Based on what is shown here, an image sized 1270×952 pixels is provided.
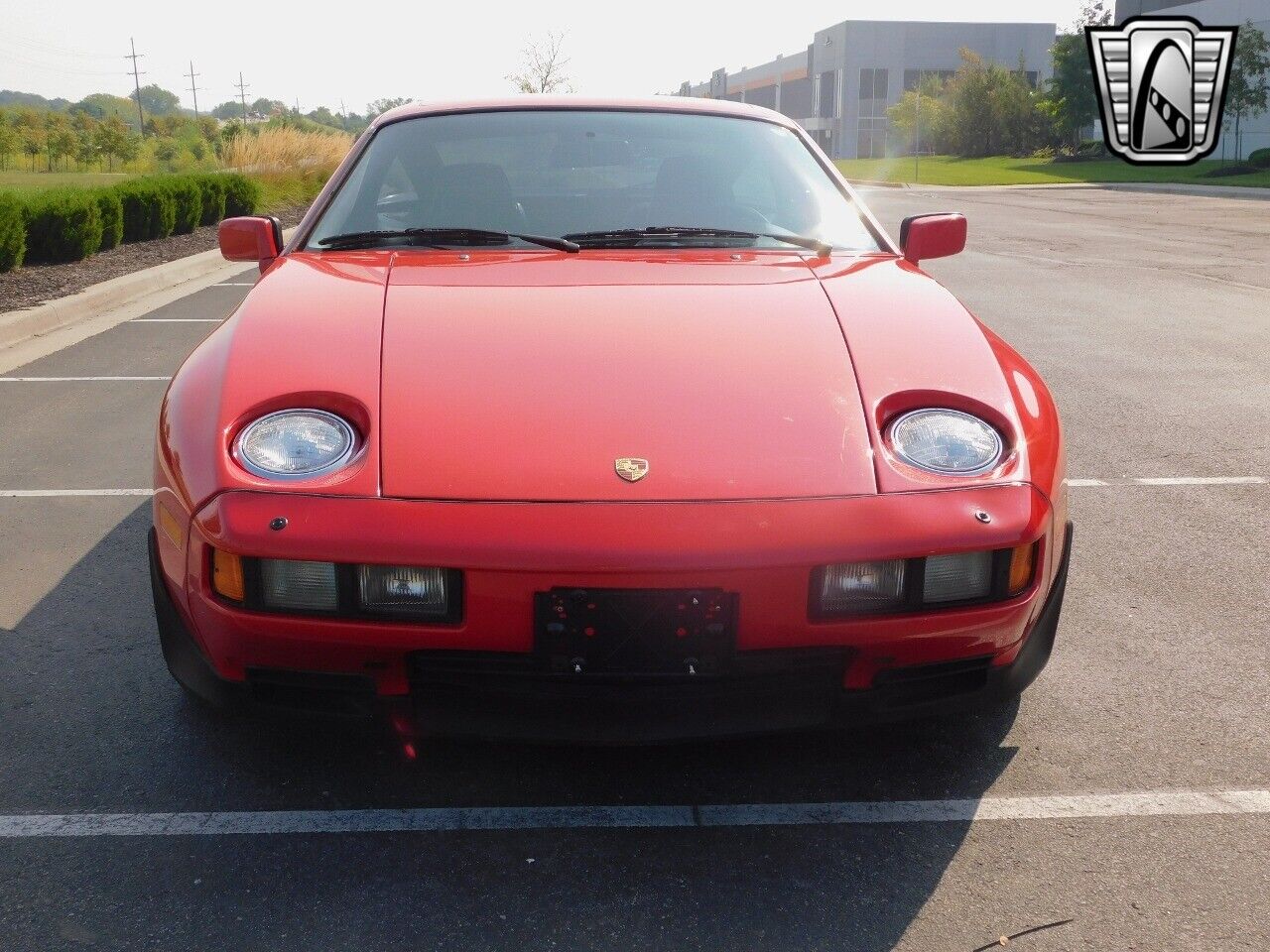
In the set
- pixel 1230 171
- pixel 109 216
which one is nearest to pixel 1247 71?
pixel 1230 171

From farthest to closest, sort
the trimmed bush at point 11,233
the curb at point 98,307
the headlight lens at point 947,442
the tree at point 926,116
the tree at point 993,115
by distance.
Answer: the tree at point 926,116 < the tree at point 993,115 < the trimmed bush at point 11,233 < the curb at point 98,307 < the headlight lens at point 947,442

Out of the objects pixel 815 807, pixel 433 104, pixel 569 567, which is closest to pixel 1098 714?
pixel 815 807

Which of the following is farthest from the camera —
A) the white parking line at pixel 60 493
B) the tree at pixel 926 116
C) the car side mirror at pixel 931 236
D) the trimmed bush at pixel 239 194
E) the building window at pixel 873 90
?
the building window at pixel 873 90

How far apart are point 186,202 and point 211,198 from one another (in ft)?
4.74

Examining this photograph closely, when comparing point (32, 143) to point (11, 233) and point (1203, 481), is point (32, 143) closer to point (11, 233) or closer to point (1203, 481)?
point (11, 233)

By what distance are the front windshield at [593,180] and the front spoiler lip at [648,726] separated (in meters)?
1.32

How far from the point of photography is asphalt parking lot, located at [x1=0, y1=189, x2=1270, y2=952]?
2133 millimetres

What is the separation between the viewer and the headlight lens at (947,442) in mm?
2385

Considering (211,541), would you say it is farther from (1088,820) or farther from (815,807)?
(1088,820)

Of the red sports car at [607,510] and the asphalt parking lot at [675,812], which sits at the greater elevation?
the red sports car at [607,510]

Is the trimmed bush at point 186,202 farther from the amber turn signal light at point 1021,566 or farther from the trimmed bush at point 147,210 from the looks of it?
the amber turn signal light at point 1021,566

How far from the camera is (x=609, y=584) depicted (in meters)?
2.18

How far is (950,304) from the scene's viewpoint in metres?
2.94

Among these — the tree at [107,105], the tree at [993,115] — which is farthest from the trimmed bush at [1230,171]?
the tree at [107,105]
